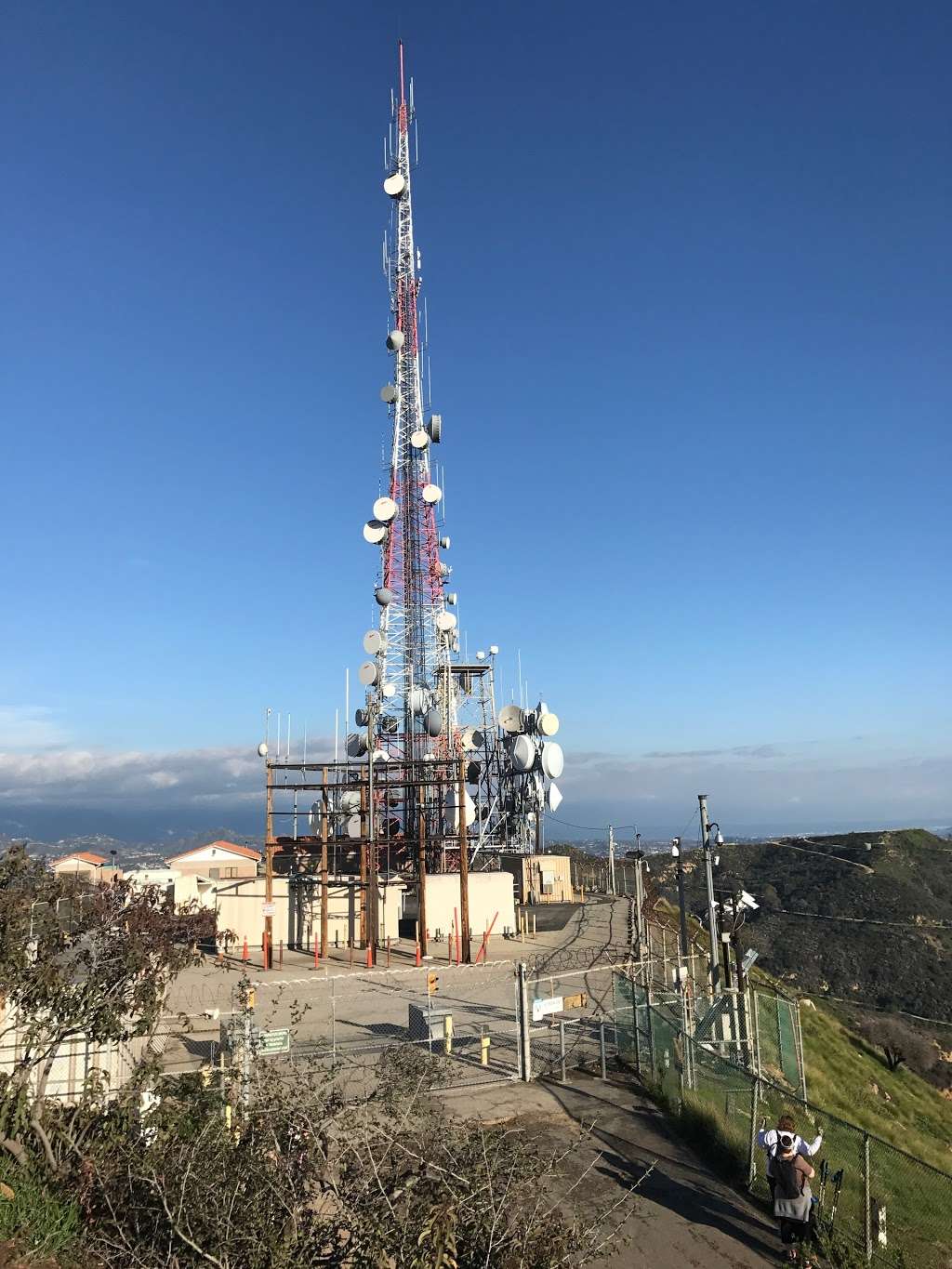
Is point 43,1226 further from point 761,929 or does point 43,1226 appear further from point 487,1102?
point 761,929

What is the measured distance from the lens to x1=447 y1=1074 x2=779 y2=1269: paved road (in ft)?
30.0

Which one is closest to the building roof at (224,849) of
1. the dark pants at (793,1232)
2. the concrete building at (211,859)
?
the concrete building at (211,859)

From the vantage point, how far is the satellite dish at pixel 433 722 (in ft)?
141

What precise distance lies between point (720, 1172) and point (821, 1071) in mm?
12934

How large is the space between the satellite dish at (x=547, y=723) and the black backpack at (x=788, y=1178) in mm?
34916

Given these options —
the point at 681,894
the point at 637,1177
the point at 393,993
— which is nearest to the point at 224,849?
the point at 393,993

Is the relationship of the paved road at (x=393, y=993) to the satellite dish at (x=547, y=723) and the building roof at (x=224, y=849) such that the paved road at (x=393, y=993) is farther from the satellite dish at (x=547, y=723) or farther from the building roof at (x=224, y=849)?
the building roof at (x=224, y=849)

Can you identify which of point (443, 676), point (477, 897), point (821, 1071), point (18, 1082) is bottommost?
point (821, 1071)

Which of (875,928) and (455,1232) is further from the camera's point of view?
(875,928)

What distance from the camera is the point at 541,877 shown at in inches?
1668

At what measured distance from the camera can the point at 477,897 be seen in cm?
3412

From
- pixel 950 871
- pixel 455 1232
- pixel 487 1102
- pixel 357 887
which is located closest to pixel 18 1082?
pixel 455 1232

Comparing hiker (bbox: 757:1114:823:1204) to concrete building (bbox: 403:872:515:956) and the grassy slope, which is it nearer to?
the grassy slope

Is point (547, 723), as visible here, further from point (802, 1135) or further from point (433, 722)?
point (802, 1135)
